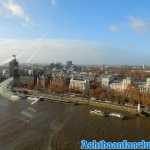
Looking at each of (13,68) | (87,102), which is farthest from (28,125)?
(13,68)

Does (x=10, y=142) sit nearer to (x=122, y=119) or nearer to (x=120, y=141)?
(x=120, y=141)

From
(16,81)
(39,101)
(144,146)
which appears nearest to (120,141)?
(144,146)

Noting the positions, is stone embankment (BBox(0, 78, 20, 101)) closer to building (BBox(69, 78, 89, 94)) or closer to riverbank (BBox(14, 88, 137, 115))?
riverbank (BBox(14, 88, 137, 115))

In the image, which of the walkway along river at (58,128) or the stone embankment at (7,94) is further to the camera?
the stone embankment at (7,94)

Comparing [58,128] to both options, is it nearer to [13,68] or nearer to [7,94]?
[7,94]

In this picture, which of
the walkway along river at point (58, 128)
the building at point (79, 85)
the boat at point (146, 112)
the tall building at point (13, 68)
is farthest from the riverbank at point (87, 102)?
the tall building at point (13, 68)

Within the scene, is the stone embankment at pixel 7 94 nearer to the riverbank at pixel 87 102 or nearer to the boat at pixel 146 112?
the riverbank at pixel 87 102

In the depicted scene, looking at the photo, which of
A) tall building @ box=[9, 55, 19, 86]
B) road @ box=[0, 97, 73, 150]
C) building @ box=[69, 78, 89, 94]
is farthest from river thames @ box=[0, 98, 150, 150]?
tall building @ box=[9, 55, 19, 86]

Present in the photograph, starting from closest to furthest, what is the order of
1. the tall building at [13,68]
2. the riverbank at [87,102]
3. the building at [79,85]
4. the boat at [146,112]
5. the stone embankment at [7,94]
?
1. the boat at [146,112]
2. the riverbank at [87,102]
3. the stone embankment at [7,94]
4. the building at [79,85]
5. the tall building at [13,68]
